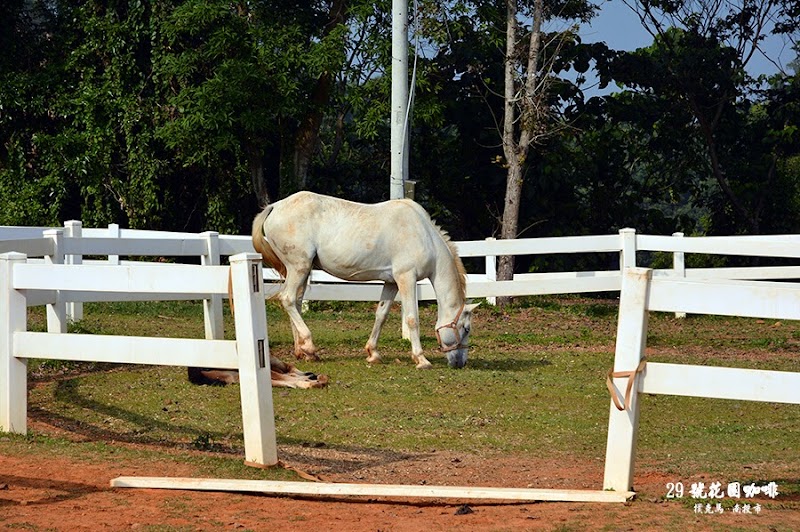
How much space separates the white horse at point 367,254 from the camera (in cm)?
1160

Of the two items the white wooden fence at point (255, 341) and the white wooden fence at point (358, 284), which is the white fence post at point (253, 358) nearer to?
the white wooden fence at point (255, 341)

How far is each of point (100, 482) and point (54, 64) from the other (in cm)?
1820

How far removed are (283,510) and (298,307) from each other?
631 centimetres

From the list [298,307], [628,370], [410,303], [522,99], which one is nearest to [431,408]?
[410,303]

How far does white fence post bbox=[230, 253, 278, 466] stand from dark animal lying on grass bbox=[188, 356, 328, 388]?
3.46 meters

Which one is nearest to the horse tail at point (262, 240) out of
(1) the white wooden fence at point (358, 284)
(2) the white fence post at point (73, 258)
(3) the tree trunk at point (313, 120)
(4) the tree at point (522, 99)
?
(1) the white wooden fence at point (358, 284)

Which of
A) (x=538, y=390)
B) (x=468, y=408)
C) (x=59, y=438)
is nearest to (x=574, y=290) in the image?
(x=538, y=390)

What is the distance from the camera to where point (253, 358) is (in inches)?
248

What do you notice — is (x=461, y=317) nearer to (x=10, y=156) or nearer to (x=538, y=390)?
(x=538, y=390)

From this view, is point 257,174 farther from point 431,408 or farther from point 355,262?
point 431,408

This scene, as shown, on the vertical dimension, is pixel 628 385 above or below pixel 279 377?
above

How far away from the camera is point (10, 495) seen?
5691mm

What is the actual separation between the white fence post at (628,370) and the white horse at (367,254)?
5.78m

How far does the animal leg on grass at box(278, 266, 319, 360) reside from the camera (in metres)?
11.6
